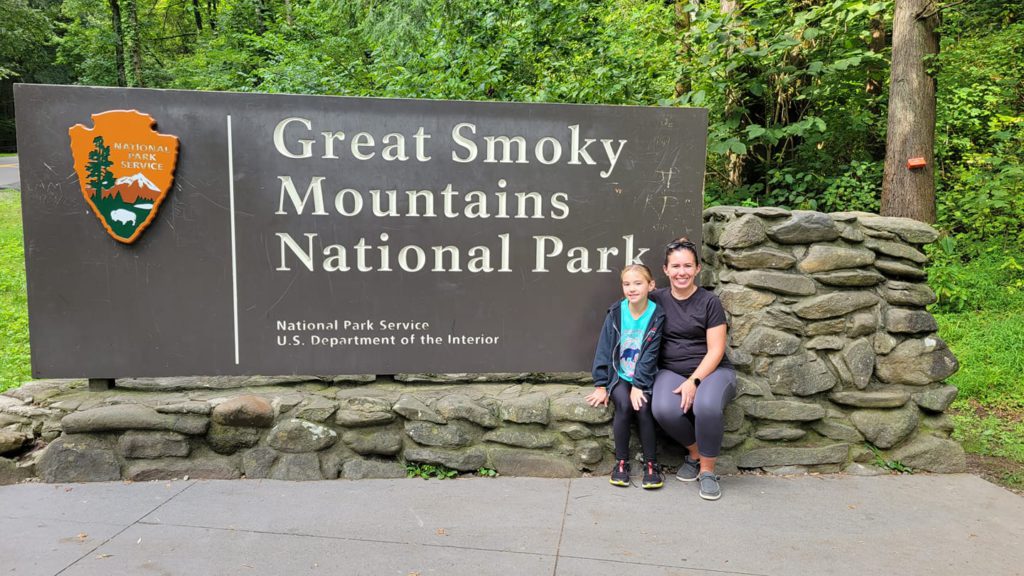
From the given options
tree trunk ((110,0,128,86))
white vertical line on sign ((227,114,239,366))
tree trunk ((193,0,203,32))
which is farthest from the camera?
tree trunk ((193,0,203,32))

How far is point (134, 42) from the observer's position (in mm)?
16750

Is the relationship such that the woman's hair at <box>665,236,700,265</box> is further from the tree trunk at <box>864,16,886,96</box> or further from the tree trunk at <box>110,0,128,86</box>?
the tree trunk at <box>110,0,128,86</box>

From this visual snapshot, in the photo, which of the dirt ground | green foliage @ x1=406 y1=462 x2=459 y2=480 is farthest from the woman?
the dirt ground

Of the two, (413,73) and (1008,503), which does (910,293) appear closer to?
(1008,503)

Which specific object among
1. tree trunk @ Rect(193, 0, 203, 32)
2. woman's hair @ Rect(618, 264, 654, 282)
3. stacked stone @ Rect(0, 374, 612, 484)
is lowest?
stacked stone @ Rect(0, 374, 612, 484)

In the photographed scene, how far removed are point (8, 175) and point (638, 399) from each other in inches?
803

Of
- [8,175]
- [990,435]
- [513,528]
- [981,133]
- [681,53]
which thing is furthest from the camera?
[8,175]

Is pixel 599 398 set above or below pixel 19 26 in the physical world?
below

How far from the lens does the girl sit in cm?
345

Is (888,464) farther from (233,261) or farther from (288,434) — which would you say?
(233,261)

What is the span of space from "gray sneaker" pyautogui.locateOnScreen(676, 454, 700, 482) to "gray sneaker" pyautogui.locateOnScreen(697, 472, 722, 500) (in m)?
0.13

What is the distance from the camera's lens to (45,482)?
345 cm

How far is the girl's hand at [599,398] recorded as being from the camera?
140 inches

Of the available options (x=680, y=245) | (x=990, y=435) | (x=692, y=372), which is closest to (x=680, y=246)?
(x=680, y=245)
